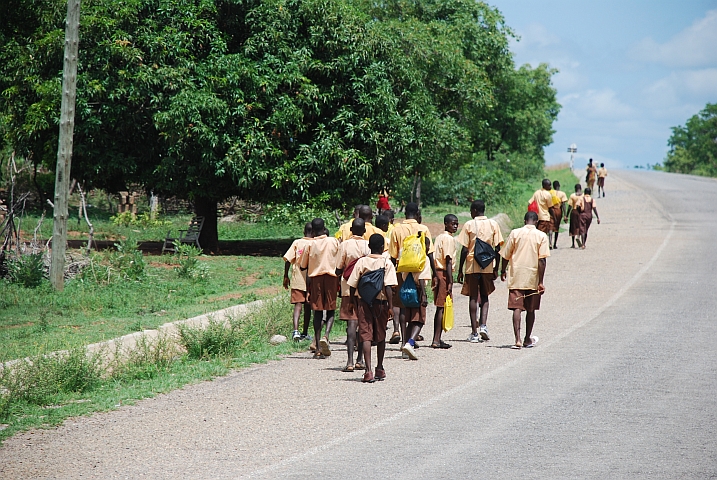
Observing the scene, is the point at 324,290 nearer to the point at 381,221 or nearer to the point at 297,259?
the point at 297,259

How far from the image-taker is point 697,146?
309ft

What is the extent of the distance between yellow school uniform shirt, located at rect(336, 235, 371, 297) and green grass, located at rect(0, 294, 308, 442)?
5.55ft

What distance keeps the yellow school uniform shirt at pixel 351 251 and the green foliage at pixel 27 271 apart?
913cm

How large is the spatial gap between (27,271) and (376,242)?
A: 10.2 metres

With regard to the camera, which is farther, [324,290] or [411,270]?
[324,290]

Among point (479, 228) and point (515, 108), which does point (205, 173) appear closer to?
point (479, 228)

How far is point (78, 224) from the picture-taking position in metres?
29.1

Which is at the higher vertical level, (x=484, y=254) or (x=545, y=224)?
(x=545, y=224)

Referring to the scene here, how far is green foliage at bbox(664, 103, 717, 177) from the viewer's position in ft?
300

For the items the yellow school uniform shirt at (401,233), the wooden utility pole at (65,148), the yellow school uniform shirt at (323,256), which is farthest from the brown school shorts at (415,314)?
the wooden utility pole at (65,148)

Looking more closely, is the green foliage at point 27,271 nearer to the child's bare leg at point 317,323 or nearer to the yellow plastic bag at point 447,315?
the child's bare leg at point 317,323

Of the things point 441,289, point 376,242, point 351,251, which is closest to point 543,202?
point 441,289

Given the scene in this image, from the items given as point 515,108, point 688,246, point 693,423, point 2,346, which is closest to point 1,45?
point 2,346

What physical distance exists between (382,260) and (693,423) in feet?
11.6
